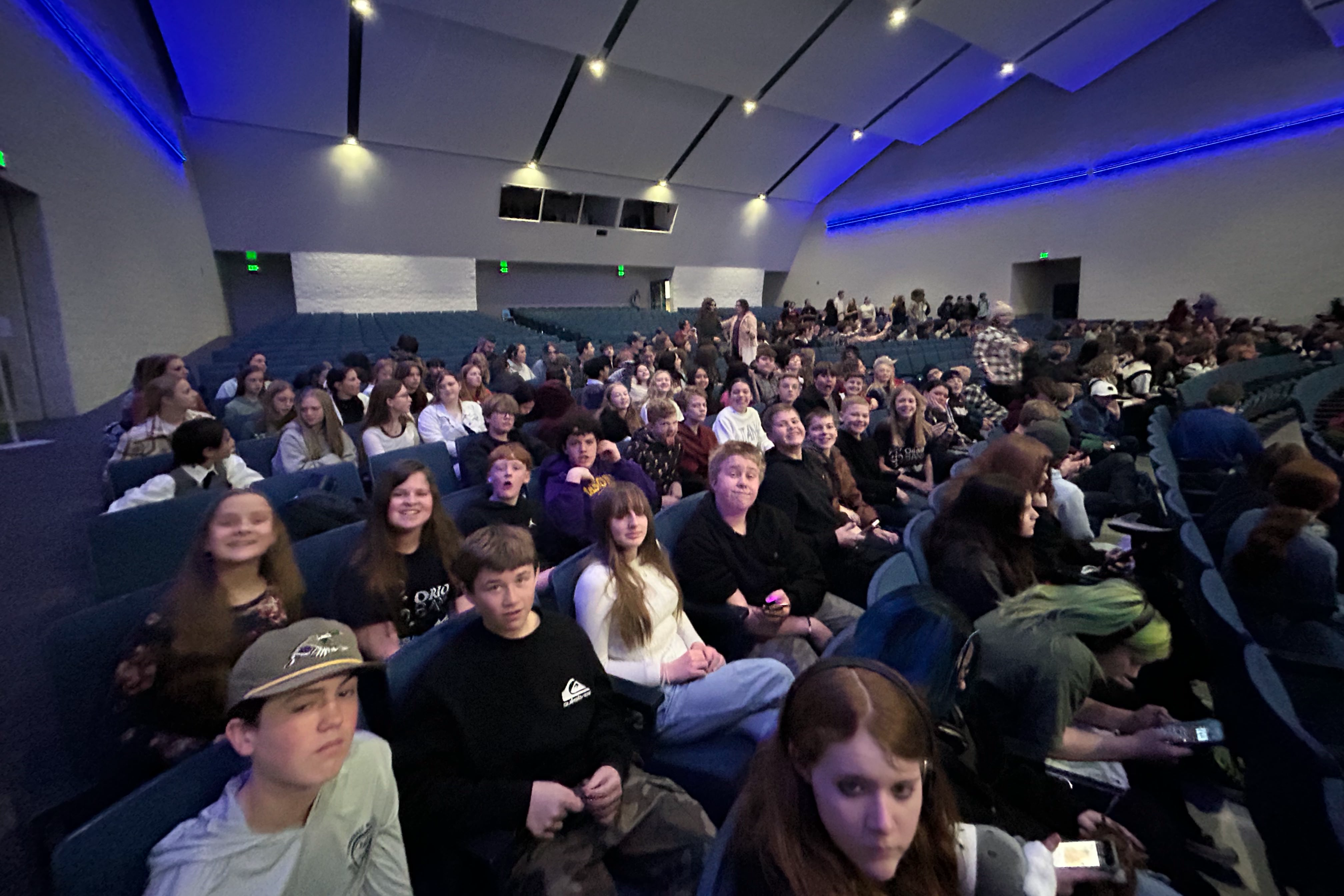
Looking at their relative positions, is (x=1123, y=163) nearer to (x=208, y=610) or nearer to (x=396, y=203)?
(x=396, y=203)

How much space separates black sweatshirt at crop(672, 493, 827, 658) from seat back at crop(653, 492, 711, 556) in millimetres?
73

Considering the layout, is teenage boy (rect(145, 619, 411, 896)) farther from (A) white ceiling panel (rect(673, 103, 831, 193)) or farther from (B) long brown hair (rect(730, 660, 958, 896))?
(A) white ceiling panel (rect(673, 103, 831, 193))

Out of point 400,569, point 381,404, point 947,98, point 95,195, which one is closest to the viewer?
point 400,569

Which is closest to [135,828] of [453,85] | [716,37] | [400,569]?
[400,569]

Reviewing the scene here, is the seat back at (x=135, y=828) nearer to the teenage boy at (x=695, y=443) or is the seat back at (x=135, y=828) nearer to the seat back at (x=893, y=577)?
the seat back at (x=893, y=577)

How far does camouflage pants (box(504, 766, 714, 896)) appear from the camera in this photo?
56.7 inches

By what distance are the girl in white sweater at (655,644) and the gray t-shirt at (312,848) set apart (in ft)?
2.30

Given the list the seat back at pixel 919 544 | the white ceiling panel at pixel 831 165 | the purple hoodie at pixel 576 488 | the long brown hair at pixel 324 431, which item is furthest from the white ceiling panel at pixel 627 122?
the seat back at pixel 919 544

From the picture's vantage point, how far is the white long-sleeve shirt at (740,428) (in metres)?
4.39

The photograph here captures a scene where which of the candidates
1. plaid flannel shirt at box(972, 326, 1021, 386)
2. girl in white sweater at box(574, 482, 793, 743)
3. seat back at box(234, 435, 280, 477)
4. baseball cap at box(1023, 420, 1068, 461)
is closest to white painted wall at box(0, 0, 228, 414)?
seat back at box(234, 435, 280, 477)

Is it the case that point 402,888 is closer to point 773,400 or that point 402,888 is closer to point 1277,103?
point 773,400

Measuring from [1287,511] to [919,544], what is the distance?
1.33 meters

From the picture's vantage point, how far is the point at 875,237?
20.3 meters

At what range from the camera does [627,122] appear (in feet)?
48.7
